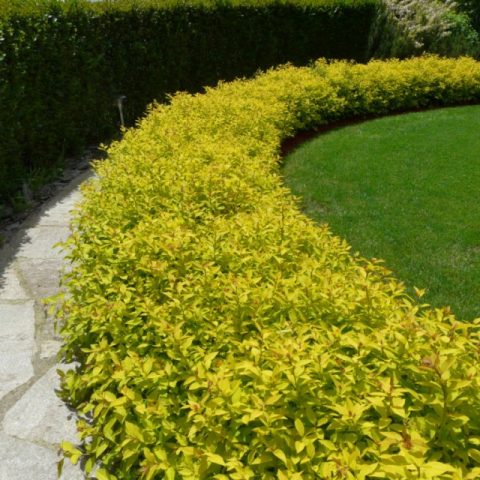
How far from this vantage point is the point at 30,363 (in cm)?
385

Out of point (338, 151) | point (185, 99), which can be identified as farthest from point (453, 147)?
point (185, 99)

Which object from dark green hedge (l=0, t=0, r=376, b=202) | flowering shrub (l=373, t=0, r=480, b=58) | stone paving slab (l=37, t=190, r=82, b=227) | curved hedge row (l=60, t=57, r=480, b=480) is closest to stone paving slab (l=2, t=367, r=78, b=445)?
curved hedge row (l=60, t=57, r=480, b=480)

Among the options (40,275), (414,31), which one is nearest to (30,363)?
(40,275)

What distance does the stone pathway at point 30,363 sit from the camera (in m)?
3.05

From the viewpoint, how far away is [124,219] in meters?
4.20

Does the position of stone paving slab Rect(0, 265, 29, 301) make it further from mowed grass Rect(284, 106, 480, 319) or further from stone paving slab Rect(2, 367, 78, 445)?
mowed grass Rect(284, 106, 480, 319)

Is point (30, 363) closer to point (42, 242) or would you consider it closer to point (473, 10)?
point (42, 242)

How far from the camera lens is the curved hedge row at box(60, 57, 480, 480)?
2051mm

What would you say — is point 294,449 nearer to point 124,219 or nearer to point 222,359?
point 222,359

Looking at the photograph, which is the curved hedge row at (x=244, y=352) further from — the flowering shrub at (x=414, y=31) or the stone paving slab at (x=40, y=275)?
the flowering shrub at (x=414, y=31)

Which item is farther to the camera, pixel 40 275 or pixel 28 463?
pixel 40 275

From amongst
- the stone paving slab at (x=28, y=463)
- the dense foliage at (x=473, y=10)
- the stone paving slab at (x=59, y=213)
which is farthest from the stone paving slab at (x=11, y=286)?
the dense foliage at (x=473, y=10)

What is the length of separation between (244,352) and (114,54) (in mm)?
8372

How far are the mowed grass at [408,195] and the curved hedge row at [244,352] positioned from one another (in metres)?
1.77
